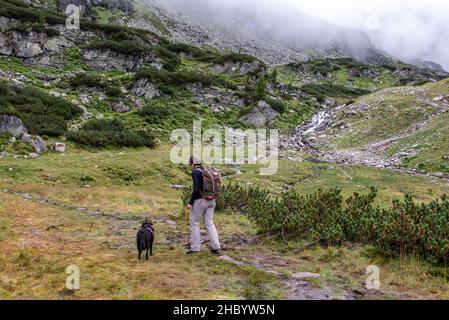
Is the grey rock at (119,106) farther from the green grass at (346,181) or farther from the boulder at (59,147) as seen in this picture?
the green grass at (346,181)

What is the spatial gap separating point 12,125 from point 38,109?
4.60 m

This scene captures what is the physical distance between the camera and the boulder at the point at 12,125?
28.7 meters

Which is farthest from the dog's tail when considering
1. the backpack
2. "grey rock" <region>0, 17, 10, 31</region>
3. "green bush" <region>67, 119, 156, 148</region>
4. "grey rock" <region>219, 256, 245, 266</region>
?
"grey rock" <region>0, 17, 10, 31</region>

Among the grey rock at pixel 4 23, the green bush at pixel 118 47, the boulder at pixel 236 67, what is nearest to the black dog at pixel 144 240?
the green bush at pixel 118 47

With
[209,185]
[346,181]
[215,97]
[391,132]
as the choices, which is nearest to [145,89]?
[215,97]

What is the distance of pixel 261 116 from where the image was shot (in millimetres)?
53906

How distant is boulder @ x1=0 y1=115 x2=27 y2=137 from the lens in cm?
2872

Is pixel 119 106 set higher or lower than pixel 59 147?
higher

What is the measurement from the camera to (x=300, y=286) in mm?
8812

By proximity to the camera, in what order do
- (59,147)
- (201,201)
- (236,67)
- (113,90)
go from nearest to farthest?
(201,201) < (59,147) < (113,90) < (236,67)

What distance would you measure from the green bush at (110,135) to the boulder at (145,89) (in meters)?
11.9

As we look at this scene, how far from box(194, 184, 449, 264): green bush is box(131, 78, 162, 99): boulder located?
116 ft

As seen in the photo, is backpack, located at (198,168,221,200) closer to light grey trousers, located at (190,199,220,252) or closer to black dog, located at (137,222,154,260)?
light grey trousers, located at (190,199,220,252)

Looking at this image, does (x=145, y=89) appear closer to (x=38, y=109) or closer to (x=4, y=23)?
(x=38, y=109)
